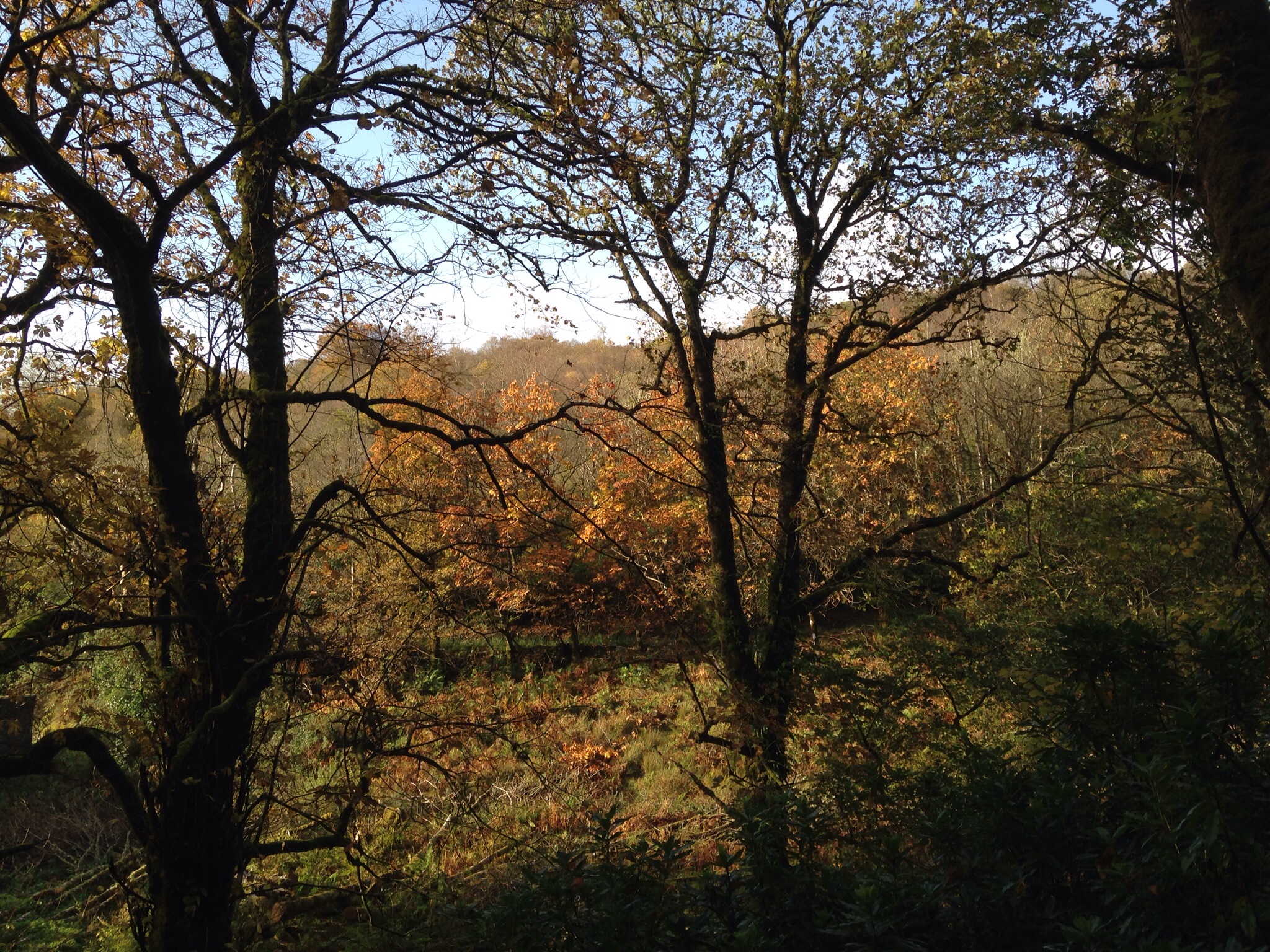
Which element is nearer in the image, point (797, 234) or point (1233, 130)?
point (1233, 130)

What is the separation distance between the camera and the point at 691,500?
12.3 metres

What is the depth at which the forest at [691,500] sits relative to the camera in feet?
8.61

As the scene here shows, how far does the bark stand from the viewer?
10.2 feet

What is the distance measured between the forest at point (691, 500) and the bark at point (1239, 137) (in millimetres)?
19

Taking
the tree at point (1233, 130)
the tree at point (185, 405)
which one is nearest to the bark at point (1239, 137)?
the tree at point (1233, 130)

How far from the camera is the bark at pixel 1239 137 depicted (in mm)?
3115

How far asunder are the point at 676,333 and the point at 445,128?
486 cm

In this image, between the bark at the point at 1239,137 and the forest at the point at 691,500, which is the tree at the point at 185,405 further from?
the bark at the point at 1239,137

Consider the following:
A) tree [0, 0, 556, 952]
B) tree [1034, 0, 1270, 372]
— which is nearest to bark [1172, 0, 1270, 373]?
tree [1034, 0, 1270, 372]

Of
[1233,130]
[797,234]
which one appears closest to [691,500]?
[797,234]

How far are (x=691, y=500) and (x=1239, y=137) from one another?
938 centimetres

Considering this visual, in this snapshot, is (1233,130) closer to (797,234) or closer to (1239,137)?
(1239,137)

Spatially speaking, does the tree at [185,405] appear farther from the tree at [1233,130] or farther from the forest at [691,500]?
the tree at [1233,130]

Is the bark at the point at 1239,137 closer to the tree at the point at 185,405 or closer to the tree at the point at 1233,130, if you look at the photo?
the tree at the point at 1233,130
